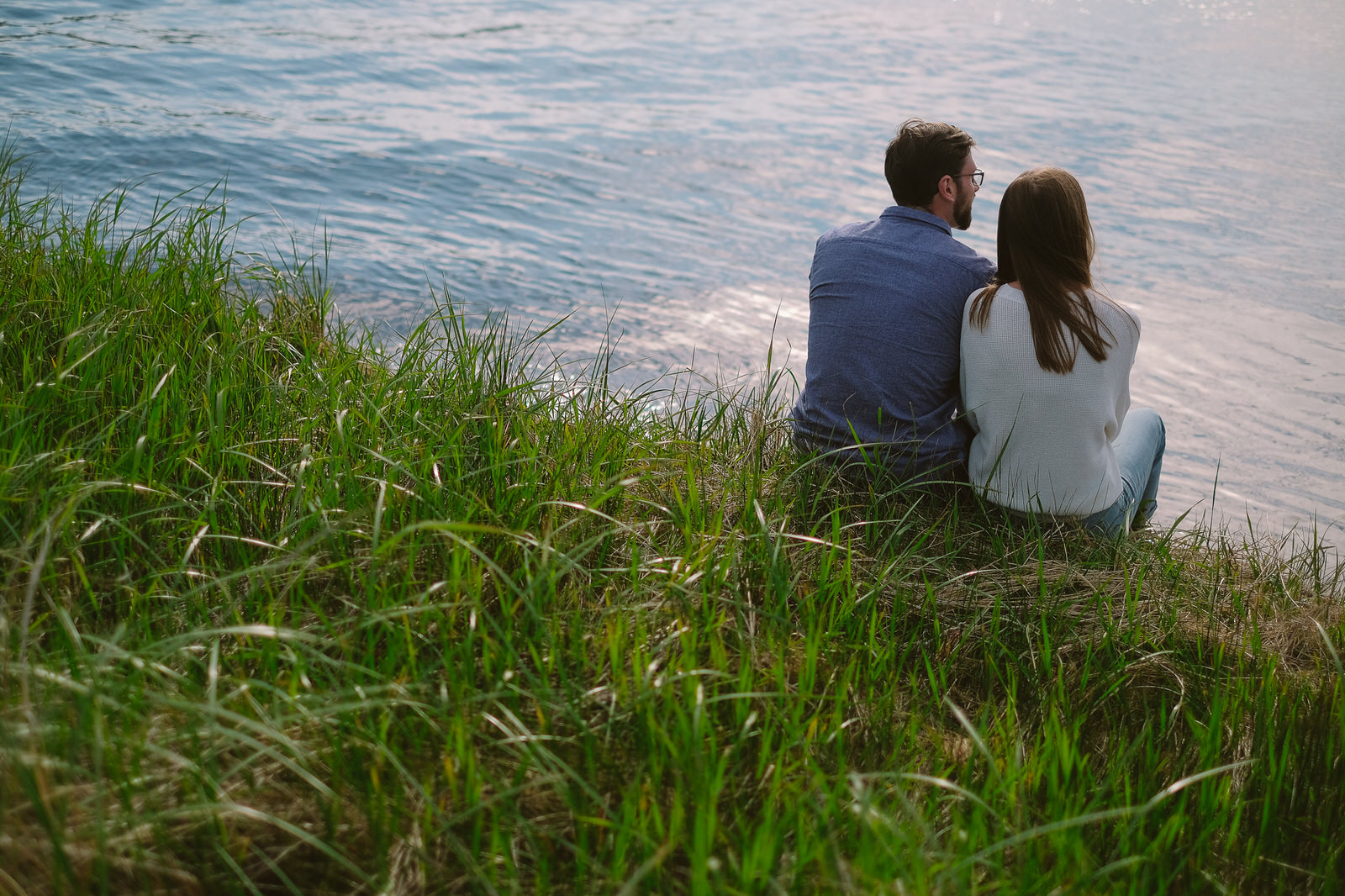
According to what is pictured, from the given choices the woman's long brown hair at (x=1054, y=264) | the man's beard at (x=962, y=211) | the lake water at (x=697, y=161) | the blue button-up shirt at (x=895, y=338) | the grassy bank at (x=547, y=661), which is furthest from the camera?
the lake water at (x=697, y=161)

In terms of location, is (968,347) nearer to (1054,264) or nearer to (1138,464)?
(1054,264)

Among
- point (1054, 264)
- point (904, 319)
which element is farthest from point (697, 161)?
point (1054, 264)

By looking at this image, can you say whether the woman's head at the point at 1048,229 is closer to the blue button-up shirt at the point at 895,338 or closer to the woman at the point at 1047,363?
the woman at the point at 1047,363

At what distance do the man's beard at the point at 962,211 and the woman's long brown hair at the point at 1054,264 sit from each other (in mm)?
276

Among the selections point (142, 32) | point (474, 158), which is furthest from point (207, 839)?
point (142, 32)

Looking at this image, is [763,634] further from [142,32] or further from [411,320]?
[142,32]

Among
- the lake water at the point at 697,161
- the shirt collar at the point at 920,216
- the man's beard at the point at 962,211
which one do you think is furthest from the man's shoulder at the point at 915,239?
the lake water at the point at 697,161

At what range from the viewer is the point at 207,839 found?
1442 millimetres

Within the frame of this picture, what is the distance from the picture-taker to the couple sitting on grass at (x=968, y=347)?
288cm

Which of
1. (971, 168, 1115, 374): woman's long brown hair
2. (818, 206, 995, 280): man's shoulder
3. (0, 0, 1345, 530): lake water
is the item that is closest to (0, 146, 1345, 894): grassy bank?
(971, 168, 1115, 374): woman's long brown hair

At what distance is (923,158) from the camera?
310 cm

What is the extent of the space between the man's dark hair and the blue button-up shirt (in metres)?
0.08

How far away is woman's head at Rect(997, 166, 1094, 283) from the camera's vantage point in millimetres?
2855

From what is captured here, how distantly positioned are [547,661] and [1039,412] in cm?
179
